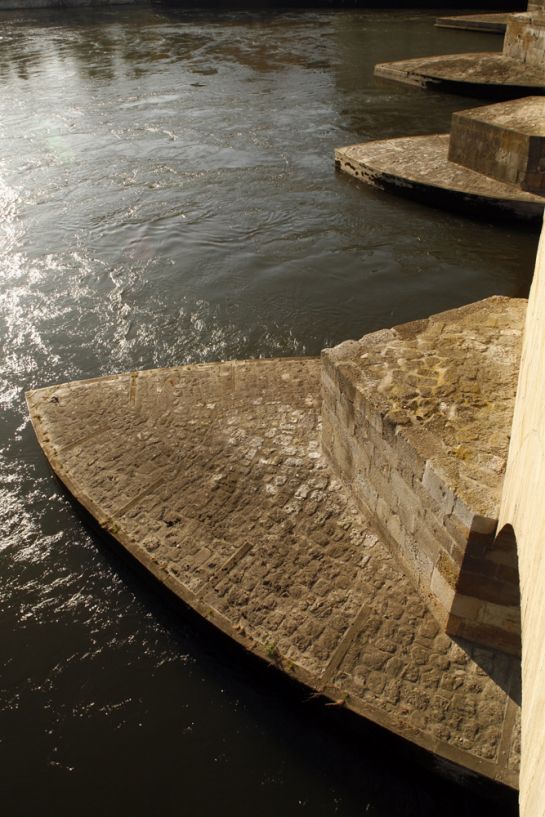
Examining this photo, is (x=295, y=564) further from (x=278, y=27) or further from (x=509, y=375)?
(x=278, y=27)

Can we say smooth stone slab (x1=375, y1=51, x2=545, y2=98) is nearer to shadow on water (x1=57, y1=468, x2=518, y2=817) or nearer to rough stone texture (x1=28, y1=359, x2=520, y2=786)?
rough stone texture (x1=28, y1=359, x2=520, y2=786)

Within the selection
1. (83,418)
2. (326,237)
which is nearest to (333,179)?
(326,237)

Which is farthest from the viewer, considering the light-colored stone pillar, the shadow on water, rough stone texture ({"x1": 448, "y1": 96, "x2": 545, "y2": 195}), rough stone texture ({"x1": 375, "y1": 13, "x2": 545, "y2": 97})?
rough stone texture ({"x1": 375, "y1": 13, "x2": 545, "y2": 97})

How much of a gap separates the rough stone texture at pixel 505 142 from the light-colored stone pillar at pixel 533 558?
998 centimetres

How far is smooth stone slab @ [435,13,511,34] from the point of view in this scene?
27.6m

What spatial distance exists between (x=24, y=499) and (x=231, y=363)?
2940 millimetres

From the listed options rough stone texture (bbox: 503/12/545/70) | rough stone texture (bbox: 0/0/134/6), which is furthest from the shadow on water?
rough stone texture (bbox: 0/0/134/6)

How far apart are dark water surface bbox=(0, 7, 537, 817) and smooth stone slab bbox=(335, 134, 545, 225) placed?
1.21 ft

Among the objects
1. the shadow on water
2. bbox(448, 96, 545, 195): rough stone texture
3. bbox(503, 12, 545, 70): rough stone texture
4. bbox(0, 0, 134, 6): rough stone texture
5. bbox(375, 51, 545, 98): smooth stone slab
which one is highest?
bbox(0, 0, 134, 6): rough stone texture

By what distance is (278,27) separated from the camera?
3166cm

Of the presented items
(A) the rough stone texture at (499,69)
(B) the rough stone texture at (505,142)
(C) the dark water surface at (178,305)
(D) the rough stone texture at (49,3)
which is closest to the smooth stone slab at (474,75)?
(A) the rough stone texture at (499,69)

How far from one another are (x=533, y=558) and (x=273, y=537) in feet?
12.2

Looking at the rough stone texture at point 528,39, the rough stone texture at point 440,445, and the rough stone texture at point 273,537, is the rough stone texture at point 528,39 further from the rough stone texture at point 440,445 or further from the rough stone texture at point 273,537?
the rough stone texture at point 440,445

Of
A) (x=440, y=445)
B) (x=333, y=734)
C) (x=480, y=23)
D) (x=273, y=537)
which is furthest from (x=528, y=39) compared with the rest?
(x=333, y=734)
